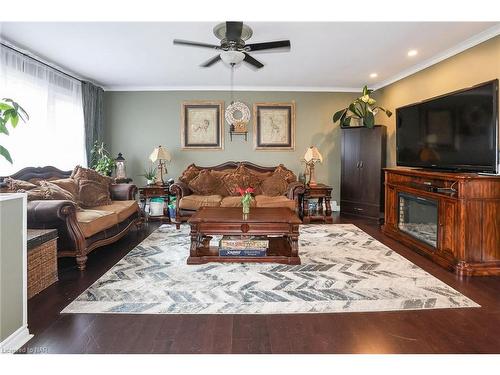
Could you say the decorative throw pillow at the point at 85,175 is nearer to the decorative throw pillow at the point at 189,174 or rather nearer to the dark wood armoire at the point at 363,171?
the decorative throw pillow at the point at 189,174

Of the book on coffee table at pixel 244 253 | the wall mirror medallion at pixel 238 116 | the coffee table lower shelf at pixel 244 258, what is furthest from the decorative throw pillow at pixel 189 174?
the book on coffee table at pixel 244 253

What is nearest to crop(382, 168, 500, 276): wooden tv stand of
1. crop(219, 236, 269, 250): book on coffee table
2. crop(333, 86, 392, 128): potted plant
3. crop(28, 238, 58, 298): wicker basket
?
crop(219, 236, 269, 250): book on coffee table

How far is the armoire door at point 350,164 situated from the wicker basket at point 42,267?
4.92 m

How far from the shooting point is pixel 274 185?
5570 millimetres

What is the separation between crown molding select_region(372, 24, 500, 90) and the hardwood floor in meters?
2.84

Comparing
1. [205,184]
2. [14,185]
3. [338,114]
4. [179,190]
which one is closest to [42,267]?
[14,185]

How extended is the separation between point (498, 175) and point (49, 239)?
428cm

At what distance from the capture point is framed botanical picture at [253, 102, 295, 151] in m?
6.30

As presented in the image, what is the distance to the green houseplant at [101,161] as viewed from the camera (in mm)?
5449

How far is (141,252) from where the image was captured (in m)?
3.72

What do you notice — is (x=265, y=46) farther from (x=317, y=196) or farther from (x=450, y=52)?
(x=317, y=196)

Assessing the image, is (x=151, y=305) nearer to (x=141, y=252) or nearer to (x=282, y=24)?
(x=141, y=252)

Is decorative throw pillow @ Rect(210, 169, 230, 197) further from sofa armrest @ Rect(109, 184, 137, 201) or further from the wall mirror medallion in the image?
sofa armrest @ Rect(109, 184, 137, 201)
